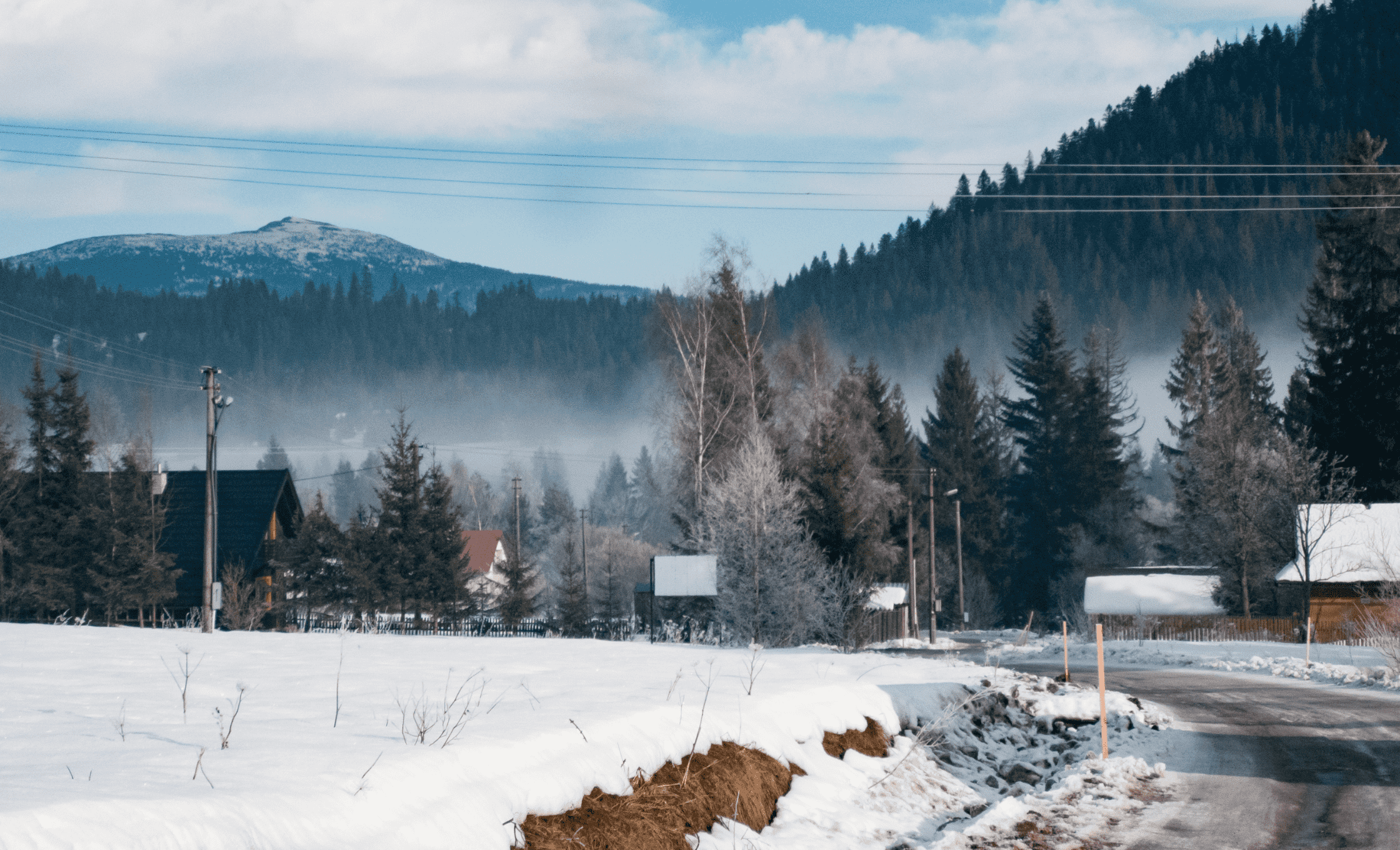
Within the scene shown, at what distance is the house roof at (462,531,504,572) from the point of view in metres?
104

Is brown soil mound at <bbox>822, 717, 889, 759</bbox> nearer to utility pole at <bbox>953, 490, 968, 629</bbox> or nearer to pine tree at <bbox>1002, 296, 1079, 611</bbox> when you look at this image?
utility pole at <bbox>953, 490, 968, 629</bbox>

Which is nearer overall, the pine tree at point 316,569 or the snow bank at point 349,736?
the snow bank at point 349,736

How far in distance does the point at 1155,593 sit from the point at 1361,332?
15858 mm

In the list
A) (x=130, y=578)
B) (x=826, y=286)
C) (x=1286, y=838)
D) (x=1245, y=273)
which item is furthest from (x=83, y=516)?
(x=1245, y=273)

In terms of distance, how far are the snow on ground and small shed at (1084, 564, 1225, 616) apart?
8589 millimetres

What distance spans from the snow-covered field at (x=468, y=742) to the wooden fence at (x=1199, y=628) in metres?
32.6

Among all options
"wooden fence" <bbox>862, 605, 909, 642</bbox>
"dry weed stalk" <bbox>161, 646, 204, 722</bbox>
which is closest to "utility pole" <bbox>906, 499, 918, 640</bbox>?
"wooden fence" <bbox>862, 605, 909, 642</bbox>

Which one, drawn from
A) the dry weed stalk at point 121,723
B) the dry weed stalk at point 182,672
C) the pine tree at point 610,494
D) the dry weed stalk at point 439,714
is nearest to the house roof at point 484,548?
the pine tree at point 610,494

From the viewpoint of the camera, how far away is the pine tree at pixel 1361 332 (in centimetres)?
5056

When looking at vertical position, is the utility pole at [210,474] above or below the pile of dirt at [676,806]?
above

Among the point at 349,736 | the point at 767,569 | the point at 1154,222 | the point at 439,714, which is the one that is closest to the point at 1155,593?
the point at 767,569

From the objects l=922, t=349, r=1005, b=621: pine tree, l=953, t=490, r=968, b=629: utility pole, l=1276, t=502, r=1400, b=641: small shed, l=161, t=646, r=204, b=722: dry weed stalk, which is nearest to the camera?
l=161, t=646, r=204, b=722: dry weed stalk

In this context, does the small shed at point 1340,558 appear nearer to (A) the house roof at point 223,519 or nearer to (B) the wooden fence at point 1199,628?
(B) the wooden fence at point 1199,628

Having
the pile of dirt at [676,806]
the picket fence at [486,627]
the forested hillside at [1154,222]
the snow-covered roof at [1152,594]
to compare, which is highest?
the forested hillside at [1154,222]
